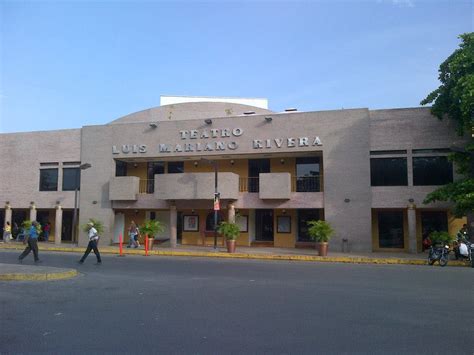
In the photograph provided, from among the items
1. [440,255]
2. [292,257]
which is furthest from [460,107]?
[292,257]

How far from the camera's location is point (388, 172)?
82.9ft

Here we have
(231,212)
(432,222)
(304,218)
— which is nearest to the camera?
(432,222)

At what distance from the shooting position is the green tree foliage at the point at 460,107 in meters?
20.1

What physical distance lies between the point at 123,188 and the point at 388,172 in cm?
1619

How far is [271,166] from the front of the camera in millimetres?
29719

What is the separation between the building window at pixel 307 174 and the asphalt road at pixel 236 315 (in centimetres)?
1517

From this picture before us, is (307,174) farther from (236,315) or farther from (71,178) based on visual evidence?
(236,315)

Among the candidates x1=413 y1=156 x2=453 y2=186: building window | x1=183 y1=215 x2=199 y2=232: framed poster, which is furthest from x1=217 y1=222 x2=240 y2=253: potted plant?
x1=413 y1=156 x2=453 y2=186: building window

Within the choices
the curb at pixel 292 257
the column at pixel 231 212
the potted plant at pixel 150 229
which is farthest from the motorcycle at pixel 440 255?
the potted plant at pixel 150 229

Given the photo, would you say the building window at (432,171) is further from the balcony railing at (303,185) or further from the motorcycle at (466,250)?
the balcony railing at (303,185)

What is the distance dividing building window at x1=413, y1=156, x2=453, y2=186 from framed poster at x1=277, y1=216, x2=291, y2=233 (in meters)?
8.27

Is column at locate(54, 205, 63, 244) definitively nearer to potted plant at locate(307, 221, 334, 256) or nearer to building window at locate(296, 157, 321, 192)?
building window at locate(296, 157, 321, 192)

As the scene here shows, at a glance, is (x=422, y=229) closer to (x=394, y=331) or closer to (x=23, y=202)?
(x=394, y=331)

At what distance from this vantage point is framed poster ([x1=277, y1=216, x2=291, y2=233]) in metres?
29.3
